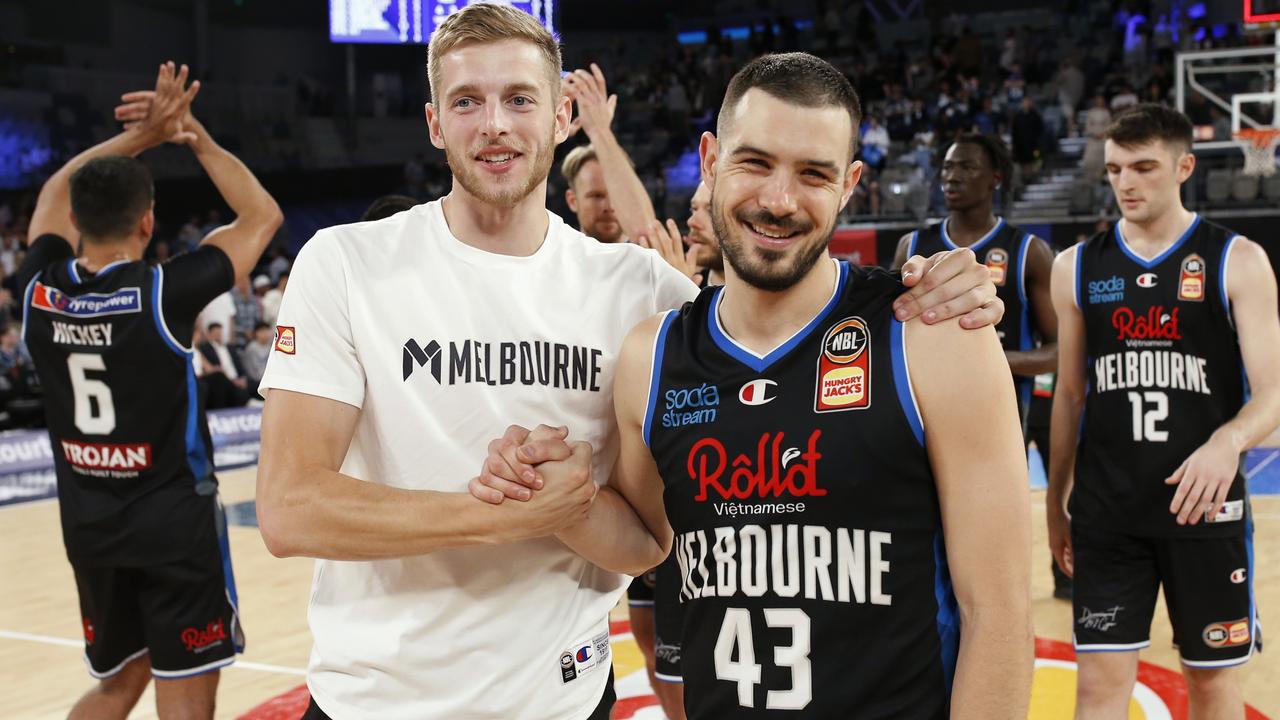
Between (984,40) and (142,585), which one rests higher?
(984,40)

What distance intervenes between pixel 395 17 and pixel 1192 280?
11738mm

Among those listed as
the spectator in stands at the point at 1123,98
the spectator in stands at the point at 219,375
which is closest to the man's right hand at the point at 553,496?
the spectator in stands at the point at 219,375

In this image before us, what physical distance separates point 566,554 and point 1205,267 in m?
2.97

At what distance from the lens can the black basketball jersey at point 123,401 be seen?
4.44 m

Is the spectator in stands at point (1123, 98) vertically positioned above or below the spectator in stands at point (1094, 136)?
above

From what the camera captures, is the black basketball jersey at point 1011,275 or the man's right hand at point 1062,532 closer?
the man's right hand at point 1062,532

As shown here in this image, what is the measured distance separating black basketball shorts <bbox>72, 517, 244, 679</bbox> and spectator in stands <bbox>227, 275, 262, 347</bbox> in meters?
12.0

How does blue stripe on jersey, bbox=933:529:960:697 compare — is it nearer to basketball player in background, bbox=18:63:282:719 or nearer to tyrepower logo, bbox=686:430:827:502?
tyrepower logo, bbox=686:430:827:502

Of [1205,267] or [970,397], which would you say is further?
[1205,267]

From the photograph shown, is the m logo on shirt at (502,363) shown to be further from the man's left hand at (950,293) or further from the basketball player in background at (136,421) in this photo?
the basketball player in background at (136,421)

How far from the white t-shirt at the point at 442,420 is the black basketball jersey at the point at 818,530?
329 millimetres

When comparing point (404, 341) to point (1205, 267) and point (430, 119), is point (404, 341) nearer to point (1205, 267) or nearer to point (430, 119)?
point (430, 119)

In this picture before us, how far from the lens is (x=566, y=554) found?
2613mm

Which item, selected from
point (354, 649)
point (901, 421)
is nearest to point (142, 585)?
point (354, 649)
